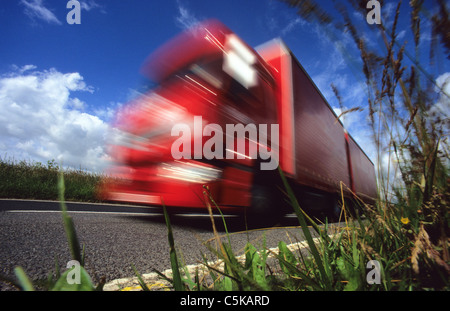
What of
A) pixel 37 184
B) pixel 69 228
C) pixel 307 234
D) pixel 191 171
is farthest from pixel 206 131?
pixel 37 184

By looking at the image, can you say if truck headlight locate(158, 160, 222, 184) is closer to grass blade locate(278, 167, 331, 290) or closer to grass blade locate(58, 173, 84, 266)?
grass blade locate(278, 167, 331, 290)

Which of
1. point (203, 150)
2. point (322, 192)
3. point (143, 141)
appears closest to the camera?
point (203, 150)

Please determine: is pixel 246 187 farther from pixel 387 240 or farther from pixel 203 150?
pixel 387 240

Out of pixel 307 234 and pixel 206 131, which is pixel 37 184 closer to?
pixel 206 131

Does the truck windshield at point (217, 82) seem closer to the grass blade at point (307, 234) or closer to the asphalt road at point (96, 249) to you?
the asphalt road at point (96, 249)

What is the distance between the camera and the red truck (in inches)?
102

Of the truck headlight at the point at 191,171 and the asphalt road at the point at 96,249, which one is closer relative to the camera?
the asphalt road at the point at 96,249

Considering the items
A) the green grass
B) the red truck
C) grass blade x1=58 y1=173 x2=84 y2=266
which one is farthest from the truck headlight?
the green grass

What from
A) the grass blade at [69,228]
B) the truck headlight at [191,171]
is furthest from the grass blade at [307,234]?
the truck headlight at [191,171]

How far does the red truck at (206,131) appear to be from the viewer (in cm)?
260

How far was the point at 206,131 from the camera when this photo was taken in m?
2.55

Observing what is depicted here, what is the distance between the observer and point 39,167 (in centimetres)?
969
